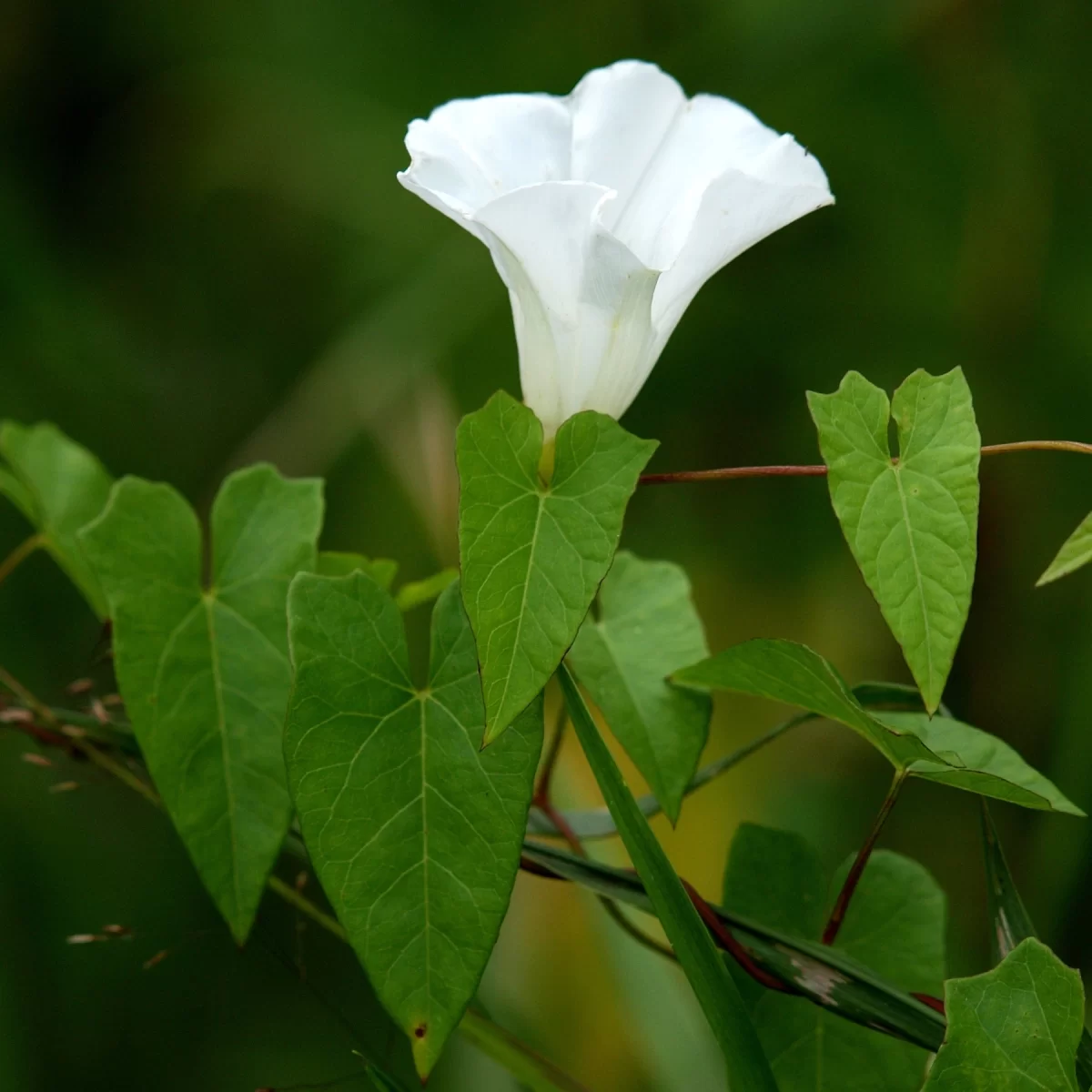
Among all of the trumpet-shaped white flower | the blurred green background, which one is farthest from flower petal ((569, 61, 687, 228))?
the blurred green background

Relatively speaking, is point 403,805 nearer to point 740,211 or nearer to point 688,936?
point 688,936

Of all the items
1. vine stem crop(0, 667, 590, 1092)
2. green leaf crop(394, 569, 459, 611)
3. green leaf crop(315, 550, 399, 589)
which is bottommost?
vine stem crop(0, 667, 590, 1092)

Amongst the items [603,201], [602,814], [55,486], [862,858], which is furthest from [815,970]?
[55,486]

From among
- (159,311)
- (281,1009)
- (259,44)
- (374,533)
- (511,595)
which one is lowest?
(281,1009)

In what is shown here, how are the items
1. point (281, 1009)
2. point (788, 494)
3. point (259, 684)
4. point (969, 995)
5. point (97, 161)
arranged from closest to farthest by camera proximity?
point (969, 995) < point (259, 684) < point (281, 1009) < point (788, 494) < point (97, 161)

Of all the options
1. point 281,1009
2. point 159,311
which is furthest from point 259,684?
point 159,311

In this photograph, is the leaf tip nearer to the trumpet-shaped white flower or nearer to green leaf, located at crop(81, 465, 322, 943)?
green leaf, located at crop(81, 465, 322, 943)

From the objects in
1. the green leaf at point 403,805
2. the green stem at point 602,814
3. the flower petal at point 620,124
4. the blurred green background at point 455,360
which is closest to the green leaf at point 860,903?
the green stem at point 602,814

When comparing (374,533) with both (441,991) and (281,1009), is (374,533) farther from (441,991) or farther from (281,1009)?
(441,991)

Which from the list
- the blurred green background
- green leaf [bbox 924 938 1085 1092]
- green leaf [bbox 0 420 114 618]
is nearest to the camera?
green leaf [bbox 924 938 1085 1092]
